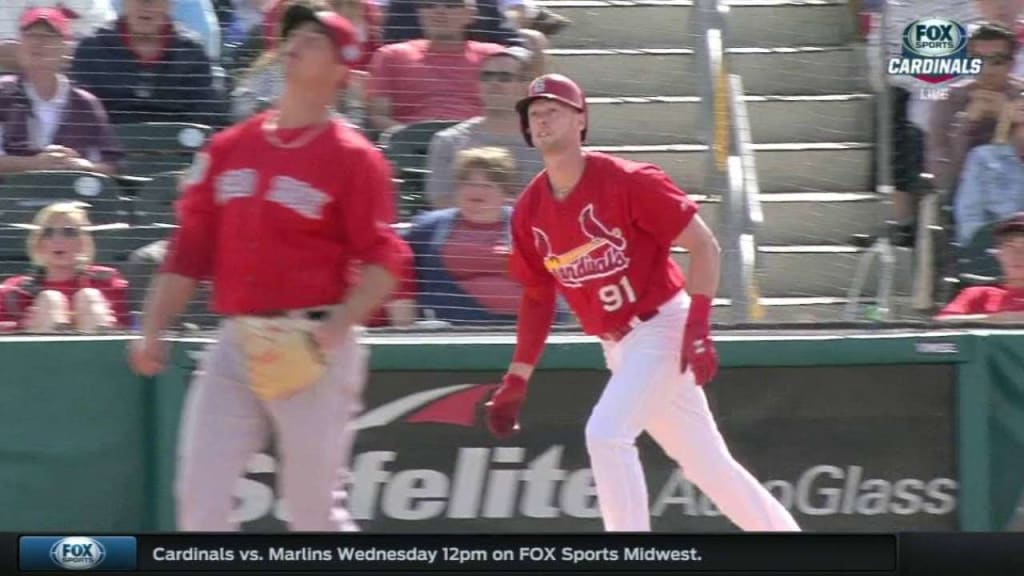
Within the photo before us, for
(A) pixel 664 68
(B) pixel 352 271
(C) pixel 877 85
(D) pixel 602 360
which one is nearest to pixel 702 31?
(A) pixel 664 68

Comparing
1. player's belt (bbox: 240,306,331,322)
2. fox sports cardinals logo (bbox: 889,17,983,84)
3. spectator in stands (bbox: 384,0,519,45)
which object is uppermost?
spectator in stands (bbox: 384,0,519,45)

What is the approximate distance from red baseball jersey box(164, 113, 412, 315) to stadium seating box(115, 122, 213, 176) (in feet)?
3.05

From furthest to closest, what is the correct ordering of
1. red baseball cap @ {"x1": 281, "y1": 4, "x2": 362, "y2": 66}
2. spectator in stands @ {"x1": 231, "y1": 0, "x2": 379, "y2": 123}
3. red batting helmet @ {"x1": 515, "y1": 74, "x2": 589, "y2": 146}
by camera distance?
spectator in stands @ {"x1": 231, "y1": 0, "x2": 379, "y2": 123} < red batting helmet @ {"x1": 515, "y1": 74, "x2": 589, "y2": 146} < red baseball cap @ {"x1": 281, "y1": 4, "x2": 362, "y2": 66}

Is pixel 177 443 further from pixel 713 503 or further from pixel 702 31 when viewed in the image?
pixel 702 31

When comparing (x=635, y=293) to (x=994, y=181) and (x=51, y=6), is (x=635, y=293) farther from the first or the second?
(x=51, y=6)

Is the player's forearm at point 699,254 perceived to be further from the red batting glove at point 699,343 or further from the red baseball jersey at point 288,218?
the red baseball jersey at point 288,218

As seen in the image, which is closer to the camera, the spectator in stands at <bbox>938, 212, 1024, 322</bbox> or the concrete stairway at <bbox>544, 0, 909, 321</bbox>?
the spectator in stands at <bbox>938, 212, 1024, 322</bbox>

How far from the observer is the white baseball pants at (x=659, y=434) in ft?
19.1

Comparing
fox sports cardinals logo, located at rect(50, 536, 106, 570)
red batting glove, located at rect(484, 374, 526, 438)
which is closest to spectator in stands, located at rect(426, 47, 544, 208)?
red batting glove, located at rect(484, 374, 526, 438)

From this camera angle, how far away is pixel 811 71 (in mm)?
7402

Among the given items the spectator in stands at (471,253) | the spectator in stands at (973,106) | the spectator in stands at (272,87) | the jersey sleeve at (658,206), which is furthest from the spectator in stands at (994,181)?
the spectator in stands at (272,87)

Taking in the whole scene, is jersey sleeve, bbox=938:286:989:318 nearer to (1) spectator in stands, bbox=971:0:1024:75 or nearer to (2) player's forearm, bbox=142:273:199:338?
(1) spectator in stands, bbox=971:0:1024:75

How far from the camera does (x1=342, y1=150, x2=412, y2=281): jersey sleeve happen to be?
574cm

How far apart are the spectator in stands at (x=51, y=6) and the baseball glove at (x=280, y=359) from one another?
178 cm
